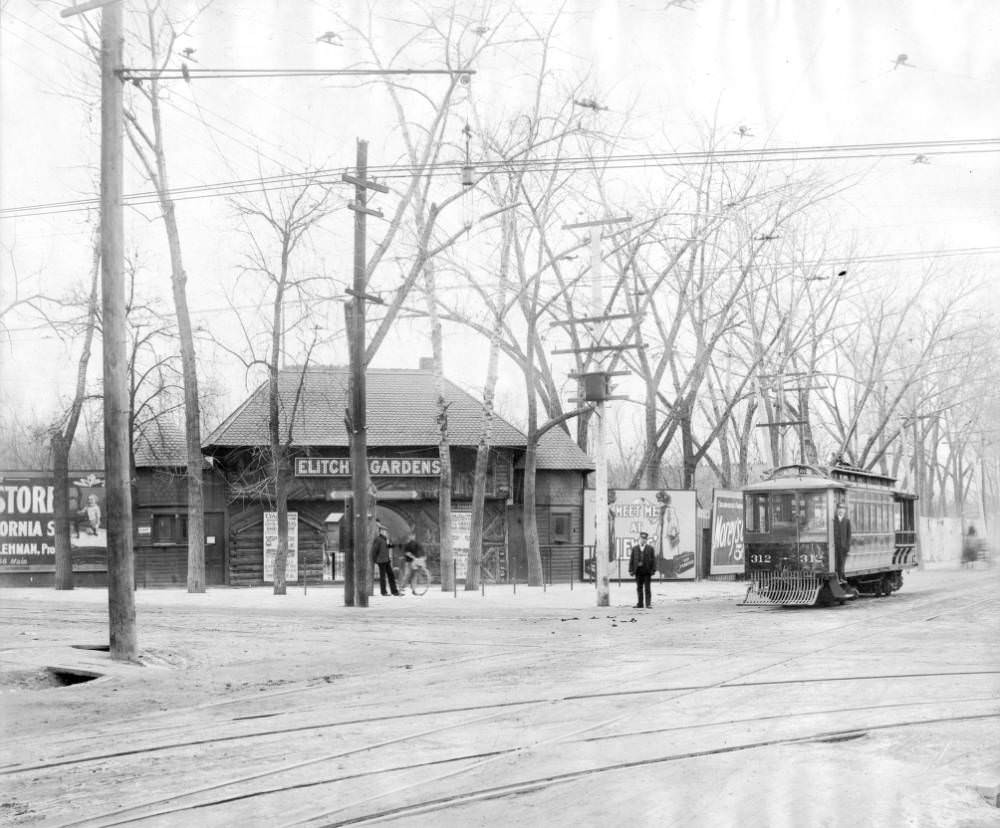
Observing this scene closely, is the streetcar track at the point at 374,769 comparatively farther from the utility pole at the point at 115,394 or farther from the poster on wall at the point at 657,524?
the poster on wall at the point at 657,524

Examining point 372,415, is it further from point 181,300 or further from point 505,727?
point 505,727

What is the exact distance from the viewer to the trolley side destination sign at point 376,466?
37.8 metres

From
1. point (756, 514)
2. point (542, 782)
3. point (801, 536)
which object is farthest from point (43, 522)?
point (542, 782)

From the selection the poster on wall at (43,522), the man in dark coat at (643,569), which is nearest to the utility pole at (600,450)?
the man in dark coat at (643,569)

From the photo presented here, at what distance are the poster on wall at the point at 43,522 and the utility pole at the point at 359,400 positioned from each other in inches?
590

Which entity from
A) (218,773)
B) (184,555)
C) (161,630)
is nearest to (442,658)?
(161,630)

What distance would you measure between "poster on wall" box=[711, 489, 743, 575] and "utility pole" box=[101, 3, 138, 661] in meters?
26.4

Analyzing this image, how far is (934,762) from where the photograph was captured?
324 inches

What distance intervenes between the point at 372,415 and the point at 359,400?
1530 cm

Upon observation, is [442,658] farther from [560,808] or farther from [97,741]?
[560,808]

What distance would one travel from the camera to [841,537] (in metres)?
26.6

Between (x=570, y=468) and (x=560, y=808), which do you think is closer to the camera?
(x=560, y=808)

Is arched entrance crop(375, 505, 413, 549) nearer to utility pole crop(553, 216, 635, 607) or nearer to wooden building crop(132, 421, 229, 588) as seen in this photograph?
wooden building crop(132, 421, 229, 588)

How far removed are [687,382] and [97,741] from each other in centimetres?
3149
